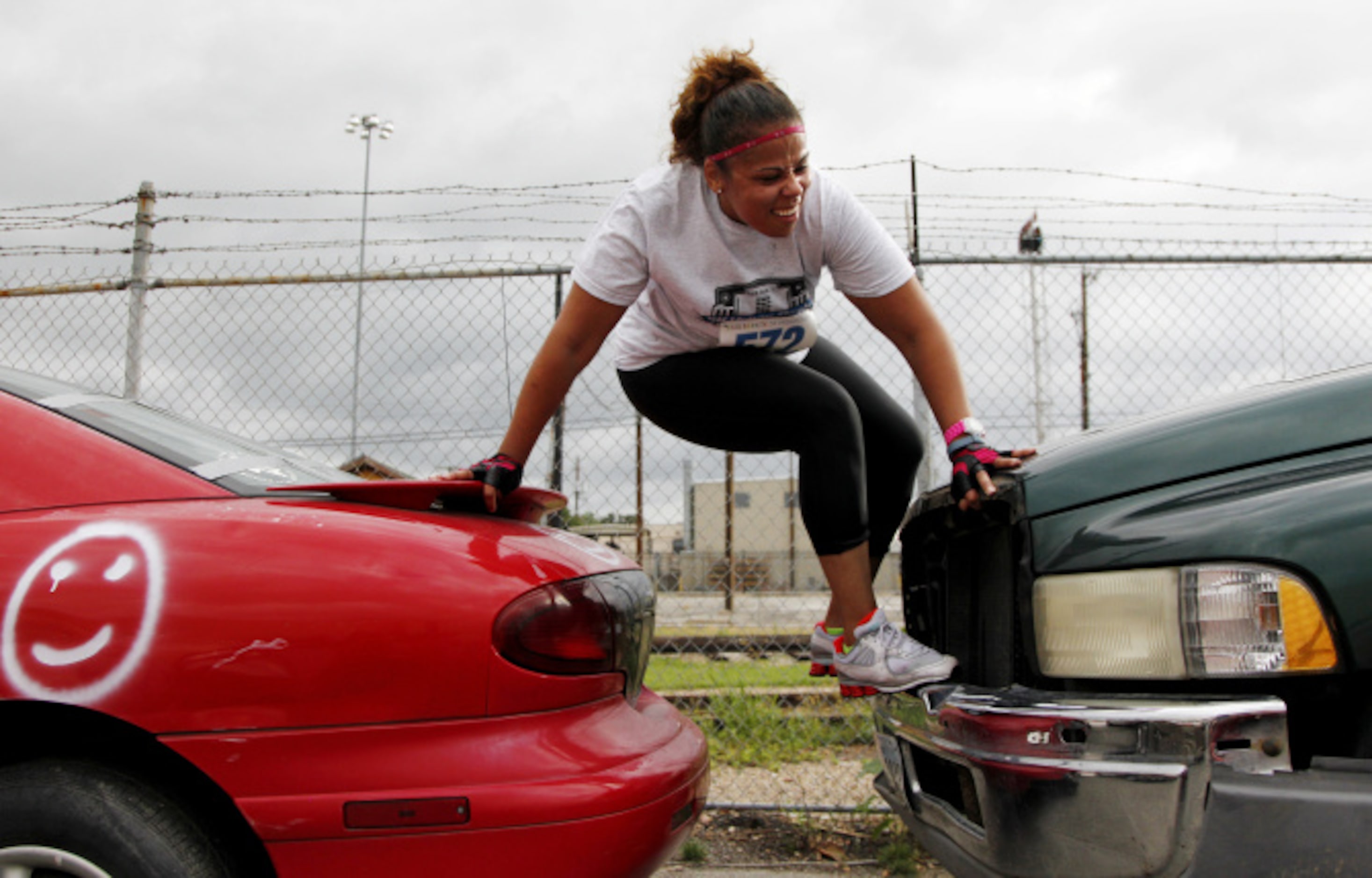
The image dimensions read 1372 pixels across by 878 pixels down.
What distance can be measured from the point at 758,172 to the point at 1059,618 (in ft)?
3.90

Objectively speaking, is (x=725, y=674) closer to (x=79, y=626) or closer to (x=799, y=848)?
(x=799, y=848)

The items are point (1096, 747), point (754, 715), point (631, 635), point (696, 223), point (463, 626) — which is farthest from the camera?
point (754, 715)

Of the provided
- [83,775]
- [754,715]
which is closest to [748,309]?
[83,775]

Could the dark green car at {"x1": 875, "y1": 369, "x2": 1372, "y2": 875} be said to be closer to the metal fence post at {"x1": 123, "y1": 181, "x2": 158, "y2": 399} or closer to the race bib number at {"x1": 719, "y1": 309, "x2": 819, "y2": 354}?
the race bib number at {"x1": 719, "y1": 309, "x2": 819, "y2": 354}

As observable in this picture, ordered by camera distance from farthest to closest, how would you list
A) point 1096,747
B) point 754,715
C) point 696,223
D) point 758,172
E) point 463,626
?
point 754,715 < point 696,223 < point 758,172 < point 463,626 < point 1096,747

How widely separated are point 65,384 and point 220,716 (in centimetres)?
92

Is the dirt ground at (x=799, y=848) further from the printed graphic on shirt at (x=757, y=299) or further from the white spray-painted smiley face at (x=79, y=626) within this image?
the white spray-painted smiley face at (x=79, y=626)

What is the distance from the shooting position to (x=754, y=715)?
164 inches

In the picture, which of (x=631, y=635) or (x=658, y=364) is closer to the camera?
(x=631, y=635)

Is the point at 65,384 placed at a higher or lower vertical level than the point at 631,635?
higher

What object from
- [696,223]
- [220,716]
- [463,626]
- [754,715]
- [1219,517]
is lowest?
[754,715]

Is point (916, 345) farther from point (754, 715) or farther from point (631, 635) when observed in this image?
point (754, 715)

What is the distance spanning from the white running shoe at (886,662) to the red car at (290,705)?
2.01 ft

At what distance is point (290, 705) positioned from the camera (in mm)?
1525
